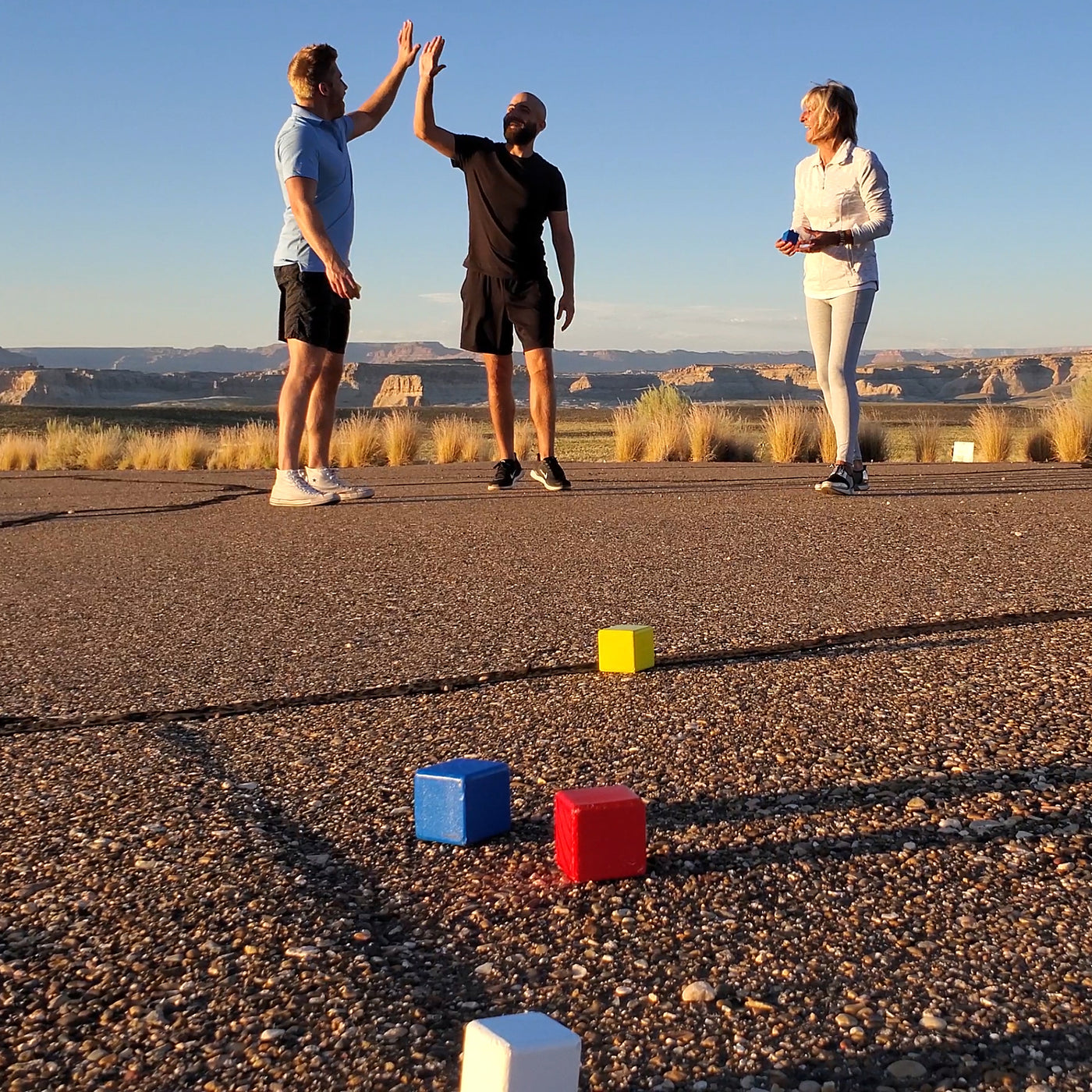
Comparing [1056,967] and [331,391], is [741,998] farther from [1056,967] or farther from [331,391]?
[331,391]

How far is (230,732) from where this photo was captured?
102 inches

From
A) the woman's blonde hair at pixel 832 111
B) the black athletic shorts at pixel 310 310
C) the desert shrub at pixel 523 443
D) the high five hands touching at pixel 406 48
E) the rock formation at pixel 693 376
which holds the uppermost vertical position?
the rock formation at pixel 693 376

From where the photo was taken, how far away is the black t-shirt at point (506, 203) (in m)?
6.91

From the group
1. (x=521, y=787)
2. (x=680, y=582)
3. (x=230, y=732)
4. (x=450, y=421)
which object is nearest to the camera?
(x=521, y=787)

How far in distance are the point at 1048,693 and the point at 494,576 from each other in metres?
2.15

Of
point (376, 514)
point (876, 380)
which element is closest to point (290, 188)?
point (376, 514)

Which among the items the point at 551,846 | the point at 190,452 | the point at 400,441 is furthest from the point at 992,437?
the point at 551,846

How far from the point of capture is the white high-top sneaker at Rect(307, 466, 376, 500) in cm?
685

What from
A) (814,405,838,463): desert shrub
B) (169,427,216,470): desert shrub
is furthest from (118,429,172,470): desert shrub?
(814,405,838,463): desert shrub

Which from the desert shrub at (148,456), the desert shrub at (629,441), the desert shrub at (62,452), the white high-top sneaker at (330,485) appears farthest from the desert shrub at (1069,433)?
the desert shrub at (62,452)

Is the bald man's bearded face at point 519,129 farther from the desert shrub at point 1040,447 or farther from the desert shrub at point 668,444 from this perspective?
the desert shrub at point 1040,447

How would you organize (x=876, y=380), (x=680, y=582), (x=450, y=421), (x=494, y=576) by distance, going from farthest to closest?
(x=876, y=380) < (x=450, y=421) < (x=494, y=576) < (x=680, y=582)

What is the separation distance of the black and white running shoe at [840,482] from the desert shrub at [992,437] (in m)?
7.28

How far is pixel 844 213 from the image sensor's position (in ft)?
20.6
